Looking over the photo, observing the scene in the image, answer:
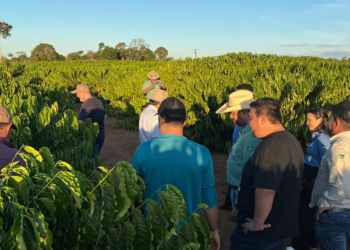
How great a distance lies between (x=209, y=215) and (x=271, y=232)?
495 millimetres

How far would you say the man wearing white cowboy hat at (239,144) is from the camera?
3115mm

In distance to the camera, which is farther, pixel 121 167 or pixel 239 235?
pixel 239 235

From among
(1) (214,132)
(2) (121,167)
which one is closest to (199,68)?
(1) (214,132)

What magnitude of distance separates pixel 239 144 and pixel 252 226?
97cm

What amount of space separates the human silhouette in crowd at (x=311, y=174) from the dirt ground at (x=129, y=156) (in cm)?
110

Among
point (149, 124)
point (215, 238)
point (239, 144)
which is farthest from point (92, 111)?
point (215, 238)

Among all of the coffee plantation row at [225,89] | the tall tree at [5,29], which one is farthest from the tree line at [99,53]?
the coffee plantation row at [225,89]

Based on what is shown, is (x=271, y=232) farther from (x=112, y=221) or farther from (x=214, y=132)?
Answer: (x=214, y=132)

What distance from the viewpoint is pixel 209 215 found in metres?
2.60

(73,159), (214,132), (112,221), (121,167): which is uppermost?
(121,167)

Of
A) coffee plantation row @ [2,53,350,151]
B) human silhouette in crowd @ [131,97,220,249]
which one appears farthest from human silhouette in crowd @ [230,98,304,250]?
coffee plantation row @ [2,53,350,151]

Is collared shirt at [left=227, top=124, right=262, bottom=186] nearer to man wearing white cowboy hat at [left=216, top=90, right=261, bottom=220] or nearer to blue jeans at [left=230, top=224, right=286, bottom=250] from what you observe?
man wearing white cowboy hat at [left=216, top=90, right=261, bottom=220]

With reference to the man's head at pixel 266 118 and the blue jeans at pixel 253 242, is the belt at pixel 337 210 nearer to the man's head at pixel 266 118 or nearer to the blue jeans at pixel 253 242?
the blue jeans at pixel 253 242

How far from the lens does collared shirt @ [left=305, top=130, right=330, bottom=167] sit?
391 centimetres
